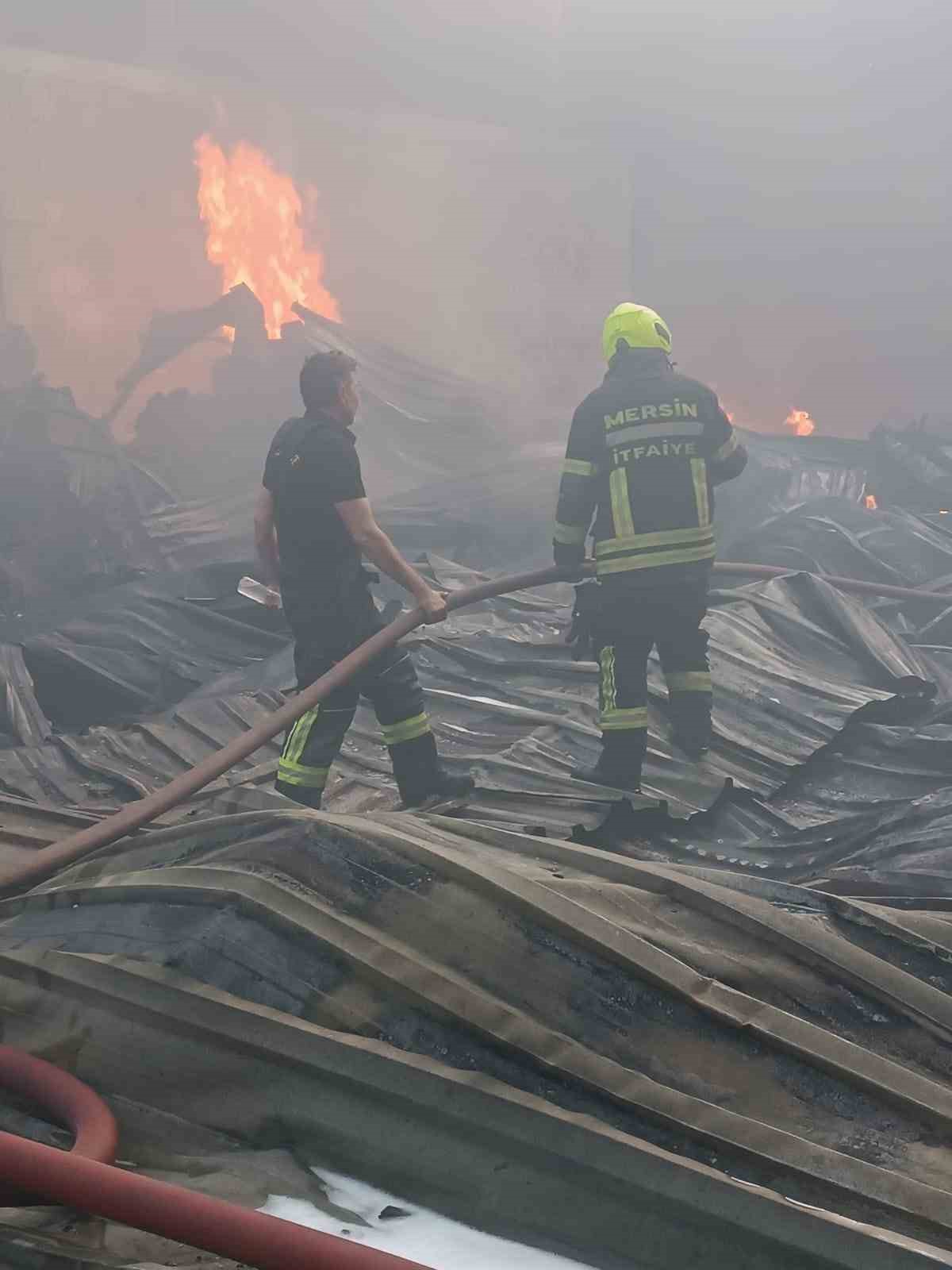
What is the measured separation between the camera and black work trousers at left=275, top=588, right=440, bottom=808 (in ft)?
13.4

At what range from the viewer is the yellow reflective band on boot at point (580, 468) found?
4320 millimetres

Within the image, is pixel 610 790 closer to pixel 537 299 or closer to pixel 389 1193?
pixel 389 1193

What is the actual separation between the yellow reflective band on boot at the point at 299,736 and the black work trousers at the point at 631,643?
1.09 m

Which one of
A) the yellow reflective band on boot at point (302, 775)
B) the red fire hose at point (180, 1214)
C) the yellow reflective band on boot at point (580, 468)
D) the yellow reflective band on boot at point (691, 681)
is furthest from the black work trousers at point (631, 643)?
the red fire hose at point (180, 1214)

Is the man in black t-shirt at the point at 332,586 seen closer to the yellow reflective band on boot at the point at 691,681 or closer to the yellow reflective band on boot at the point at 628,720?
the yellow reflective band on boot at the point at 628,720

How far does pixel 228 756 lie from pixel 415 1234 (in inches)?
88.3

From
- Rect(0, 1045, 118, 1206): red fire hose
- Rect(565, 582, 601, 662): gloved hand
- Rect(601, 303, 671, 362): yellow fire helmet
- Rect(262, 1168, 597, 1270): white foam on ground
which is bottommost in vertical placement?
Rect(262, 1168, 597, 1270): white foam on ground

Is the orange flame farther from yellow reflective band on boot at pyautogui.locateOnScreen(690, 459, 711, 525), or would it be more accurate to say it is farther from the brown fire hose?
yellow reflective band on boot at pyautogui.locateOnScreen(690, 459, 711, 525)

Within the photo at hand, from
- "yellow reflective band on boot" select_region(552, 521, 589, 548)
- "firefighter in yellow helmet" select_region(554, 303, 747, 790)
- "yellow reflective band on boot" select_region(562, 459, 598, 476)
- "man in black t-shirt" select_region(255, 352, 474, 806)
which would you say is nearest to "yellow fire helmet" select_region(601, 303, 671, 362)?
"firefighter in yellow helmet" select_region(554, 303, 747, 790)

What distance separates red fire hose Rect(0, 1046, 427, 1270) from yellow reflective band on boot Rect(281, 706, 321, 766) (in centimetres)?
258

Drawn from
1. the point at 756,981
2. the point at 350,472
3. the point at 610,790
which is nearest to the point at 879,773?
the point at 610,790

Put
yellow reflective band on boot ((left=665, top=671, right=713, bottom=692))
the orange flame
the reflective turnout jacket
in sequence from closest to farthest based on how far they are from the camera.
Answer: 1. the reflective turnout jacket
2. yellow reflective band on boot ((left=665, top=671, right=713, bottom=692))
3. the orange flame

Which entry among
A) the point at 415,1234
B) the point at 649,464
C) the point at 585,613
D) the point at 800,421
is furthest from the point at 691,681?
the point at 800,421

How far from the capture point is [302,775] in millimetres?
4078
